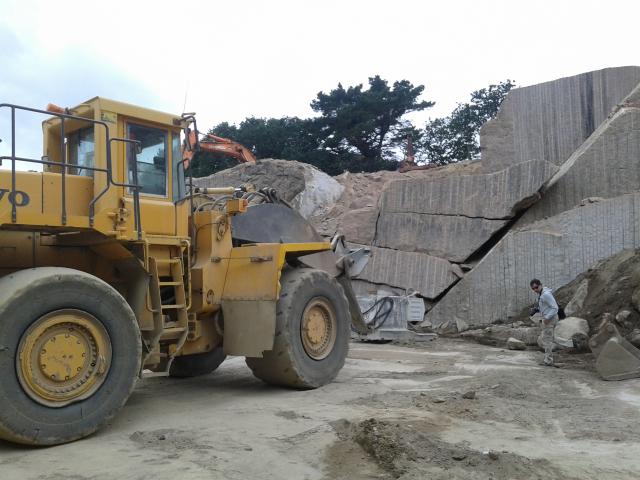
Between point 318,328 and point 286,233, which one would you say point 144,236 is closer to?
point 318,328

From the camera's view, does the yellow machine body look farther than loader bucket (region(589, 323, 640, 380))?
No

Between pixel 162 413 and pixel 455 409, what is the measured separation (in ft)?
8.93

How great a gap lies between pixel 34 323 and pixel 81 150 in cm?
199

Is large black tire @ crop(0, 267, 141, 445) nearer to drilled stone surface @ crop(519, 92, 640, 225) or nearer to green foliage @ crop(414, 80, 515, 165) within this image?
drilled stone surface @ crop(519, 92, 640, 225)

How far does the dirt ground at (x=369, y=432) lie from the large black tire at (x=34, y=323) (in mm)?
167

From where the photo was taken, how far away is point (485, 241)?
1318 cm

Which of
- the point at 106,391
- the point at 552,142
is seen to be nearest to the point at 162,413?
the point at 106,391

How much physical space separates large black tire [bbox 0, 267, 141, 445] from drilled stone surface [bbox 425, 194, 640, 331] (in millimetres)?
8554

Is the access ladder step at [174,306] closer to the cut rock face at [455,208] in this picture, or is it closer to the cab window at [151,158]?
the cab window at [151,158]

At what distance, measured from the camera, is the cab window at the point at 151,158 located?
233 inches

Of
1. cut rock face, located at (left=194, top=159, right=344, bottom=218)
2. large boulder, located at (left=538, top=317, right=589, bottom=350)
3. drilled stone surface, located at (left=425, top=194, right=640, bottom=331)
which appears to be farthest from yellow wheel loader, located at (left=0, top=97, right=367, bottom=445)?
cut rock face, located at (left=194, top=159, right=344, bottom=218)

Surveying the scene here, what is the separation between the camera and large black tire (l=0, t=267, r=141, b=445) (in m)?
4.34

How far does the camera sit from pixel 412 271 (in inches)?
536

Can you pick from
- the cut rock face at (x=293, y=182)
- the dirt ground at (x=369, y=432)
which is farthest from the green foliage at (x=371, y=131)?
the dirt ground at (x=369, y=432)
